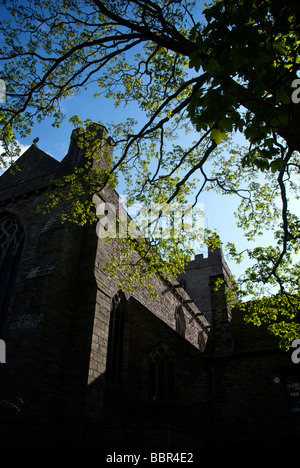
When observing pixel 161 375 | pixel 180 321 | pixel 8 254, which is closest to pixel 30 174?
pixel 8 254

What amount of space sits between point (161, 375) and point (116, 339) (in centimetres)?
223

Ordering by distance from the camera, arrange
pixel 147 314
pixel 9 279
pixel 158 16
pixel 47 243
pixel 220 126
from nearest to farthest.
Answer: pixel 220 126 < pixel 158 16 < pixel 47 243 < pixel 9 279 < pixel 147 314

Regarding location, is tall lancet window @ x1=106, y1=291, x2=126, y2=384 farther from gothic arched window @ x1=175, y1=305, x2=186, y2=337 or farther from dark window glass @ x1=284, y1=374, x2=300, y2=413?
gothic arched window @ x1=175, y1=305, x2=186, y2=337

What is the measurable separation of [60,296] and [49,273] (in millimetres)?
837

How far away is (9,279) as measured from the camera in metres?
12.0

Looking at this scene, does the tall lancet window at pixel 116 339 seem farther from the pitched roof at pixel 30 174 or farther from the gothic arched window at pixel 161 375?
the pitched roof at pixel 30 174

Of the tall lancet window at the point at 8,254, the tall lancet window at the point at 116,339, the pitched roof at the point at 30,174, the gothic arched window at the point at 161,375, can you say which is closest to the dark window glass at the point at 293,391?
the gothic arched window at the point at 161,375

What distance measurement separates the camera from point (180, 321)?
1988 cm

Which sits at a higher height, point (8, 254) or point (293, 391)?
point (8, 254)

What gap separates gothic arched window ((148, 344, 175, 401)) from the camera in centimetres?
1146

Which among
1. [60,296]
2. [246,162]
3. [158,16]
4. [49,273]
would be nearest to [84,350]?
[60,296]

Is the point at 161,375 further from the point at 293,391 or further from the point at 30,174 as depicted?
the point at 30,174

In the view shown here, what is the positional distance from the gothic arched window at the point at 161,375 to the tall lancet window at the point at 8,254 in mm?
5830

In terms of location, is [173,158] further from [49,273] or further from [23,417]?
[23,417]
